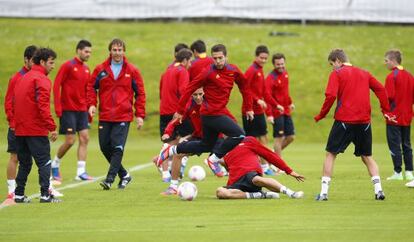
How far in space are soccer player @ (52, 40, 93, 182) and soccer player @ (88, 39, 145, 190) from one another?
2175mm

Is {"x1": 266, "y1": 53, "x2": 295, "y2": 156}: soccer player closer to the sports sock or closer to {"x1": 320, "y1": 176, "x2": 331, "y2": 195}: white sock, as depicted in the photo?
the sports sock

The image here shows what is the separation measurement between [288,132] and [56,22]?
2801cm

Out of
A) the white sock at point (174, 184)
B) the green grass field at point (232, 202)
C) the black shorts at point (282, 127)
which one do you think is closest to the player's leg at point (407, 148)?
the green grass field at point (232, 202)

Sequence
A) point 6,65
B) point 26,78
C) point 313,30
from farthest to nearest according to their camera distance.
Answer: point 313,30 → point 6,65 → point 26,78

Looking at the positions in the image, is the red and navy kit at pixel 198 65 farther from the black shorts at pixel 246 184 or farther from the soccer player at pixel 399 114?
the black shorts at pixel 246 184

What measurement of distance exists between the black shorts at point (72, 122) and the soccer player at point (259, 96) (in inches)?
122

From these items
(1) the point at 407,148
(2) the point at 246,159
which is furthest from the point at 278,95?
(2) the point at 246,159

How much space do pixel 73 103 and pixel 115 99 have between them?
2.64 meters

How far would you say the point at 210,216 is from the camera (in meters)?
13.0

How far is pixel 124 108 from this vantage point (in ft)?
56.6

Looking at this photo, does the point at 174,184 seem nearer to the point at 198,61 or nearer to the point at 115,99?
the point at 115,99

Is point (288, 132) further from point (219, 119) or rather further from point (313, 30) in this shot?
point (313, 30)

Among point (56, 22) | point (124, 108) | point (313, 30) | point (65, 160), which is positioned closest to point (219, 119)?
point (124, 108)

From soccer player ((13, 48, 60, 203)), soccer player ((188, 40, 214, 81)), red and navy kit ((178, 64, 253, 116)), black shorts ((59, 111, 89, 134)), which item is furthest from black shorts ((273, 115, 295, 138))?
soccer player ((13, 48, 60, 203))
